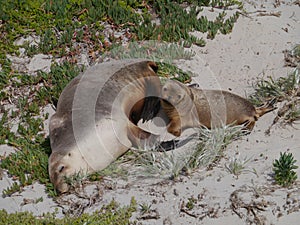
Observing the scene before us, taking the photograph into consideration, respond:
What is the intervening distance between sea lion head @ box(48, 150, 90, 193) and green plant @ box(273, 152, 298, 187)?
6.34 ft

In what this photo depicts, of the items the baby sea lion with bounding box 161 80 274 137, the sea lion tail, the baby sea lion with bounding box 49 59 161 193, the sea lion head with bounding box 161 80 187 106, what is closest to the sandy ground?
the sea lion tail

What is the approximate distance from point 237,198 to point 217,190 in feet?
0.85

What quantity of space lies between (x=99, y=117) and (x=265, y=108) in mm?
1911

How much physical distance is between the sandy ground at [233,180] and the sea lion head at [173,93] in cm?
77

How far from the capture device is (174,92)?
23.1ft

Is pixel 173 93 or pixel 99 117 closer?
pixel 99 117

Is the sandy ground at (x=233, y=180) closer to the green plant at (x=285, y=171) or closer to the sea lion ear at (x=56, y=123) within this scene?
the green plant at (x=285, y=171)

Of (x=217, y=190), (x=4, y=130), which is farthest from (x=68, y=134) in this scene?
(x=217, y=190)

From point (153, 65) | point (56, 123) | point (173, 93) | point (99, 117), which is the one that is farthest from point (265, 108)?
point (56, 123)

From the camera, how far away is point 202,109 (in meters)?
7.07

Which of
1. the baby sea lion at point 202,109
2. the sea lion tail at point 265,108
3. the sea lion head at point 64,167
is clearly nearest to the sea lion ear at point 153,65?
the baby sea lion at point 202,109

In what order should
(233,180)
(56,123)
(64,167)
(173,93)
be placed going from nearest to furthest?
(233,180)
(64,167)
(56,123)
(173,93)

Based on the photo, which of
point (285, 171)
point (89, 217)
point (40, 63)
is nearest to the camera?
point (89, 217)

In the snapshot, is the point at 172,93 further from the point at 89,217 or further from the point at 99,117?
the point at 89,217
